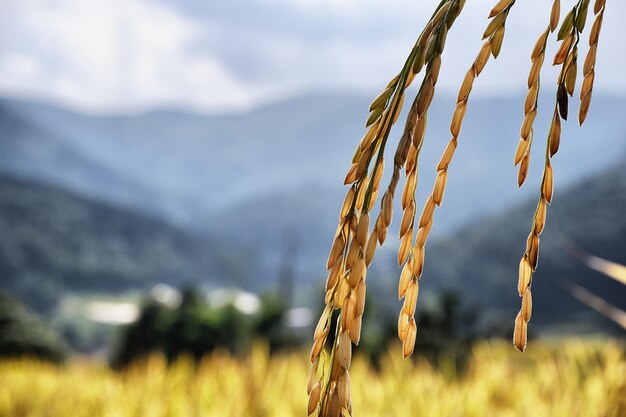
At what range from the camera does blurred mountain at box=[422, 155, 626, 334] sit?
19.3 m

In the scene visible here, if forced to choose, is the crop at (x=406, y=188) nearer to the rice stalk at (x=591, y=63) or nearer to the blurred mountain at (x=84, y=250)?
the rice stalk at (x=591, y=63)

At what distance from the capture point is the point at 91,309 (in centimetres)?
2448

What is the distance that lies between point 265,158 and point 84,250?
21.3 m

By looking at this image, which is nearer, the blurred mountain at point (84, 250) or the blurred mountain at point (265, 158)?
the blurred mountain at point (84, 250)

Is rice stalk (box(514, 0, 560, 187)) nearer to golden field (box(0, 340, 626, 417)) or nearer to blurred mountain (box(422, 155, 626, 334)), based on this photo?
golden field (box(0, 340, 626, 417))

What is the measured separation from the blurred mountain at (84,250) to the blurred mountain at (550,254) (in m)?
Answer: 7.81

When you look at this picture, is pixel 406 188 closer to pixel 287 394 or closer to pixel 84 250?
pixel 287 394

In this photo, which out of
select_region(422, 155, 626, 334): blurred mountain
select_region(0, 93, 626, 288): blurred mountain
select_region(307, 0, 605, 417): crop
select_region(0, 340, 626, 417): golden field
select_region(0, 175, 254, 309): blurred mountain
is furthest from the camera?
select_region(0, 93, 626, 288): blurred mountain

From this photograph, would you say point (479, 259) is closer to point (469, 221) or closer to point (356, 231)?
point (469, 221)

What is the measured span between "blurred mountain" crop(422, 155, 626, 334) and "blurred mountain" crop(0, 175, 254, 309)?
307 inches

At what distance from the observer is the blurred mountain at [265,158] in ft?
102

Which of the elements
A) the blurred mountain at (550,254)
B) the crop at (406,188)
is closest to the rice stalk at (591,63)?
the crop at (406,188)

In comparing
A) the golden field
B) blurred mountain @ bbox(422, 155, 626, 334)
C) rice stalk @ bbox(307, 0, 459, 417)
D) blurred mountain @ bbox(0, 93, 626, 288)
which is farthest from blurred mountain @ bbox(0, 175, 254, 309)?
rice stalk @ bbox(307, 0, 459, 417)

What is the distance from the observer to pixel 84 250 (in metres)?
25.4
